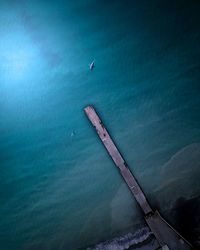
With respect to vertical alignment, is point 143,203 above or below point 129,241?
above

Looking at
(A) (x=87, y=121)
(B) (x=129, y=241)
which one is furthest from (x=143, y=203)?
(A) (x=87, y=121)

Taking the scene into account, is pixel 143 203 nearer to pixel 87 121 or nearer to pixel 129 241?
pixel 129 241

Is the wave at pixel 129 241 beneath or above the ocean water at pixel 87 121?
beneath

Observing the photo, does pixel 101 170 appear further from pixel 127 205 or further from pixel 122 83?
pixel 122 83

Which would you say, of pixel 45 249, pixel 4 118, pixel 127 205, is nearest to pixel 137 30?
pixel 4 118

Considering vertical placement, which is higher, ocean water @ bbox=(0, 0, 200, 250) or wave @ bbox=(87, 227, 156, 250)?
ocean water @ bbox=(0, 0, 200, 250)

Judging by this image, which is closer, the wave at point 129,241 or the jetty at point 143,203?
the jetty at point 143,203

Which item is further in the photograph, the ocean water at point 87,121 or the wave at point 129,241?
the wave at point 129,241

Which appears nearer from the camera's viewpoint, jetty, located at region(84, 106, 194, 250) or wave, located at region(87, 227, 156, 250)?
jetty, located at region(84, 106, 194, 250)
